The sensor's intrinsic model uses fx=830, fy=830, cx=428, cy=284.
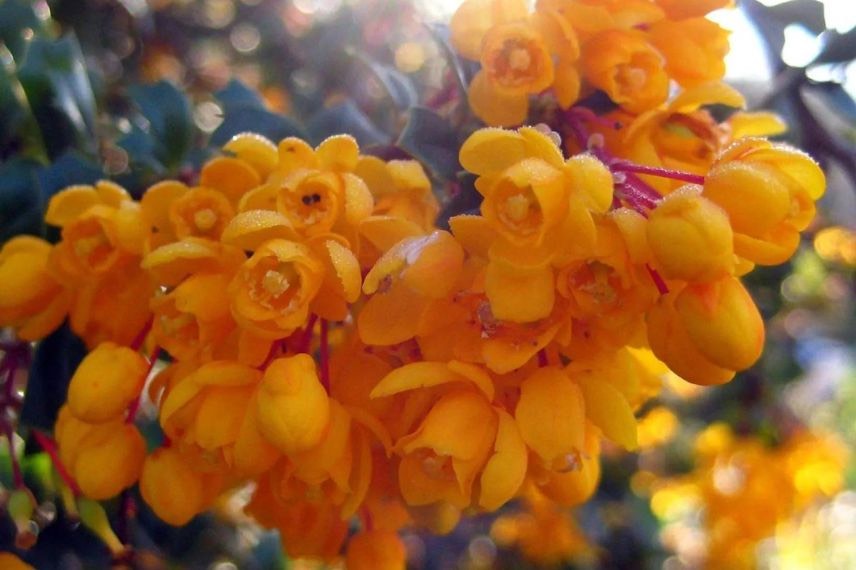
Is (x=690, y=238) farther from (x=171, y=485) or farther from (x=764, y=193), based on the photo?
(x=171, y=485)

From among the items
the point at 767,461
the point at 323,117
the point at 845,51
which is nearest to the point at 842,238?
the point at 767,461

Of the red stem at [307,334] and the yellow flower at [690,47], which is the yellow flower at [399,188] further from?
the yellow flower at [690,47]

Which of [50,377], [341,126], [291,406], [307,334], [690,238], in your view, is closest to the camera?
[690,238]

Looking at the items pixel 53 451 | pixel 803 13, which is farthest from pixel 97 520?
pixel 803 13

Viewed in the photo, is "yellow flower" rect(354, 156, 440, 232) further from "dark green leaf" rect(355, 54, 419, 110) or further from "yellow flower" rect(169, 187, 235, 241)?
"dark green leaf" rect(355, 54, 419, 110)

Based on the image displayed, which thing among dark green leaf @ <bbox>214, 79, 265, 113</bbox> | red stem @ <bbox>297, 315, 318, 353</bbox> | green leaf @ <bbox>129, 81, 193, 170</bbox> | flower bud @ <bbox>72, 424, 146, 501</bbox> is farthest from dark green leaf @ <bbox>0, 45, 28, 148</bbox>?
red stem @ <bbox>297, 315, 318, 353</bbox>

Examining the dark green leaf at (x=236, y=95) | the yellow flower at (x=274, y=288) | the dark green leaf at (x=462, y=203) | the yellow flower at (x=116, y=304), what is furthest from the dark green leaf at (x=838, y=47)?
the yellow flower at (x=116, y=304)
